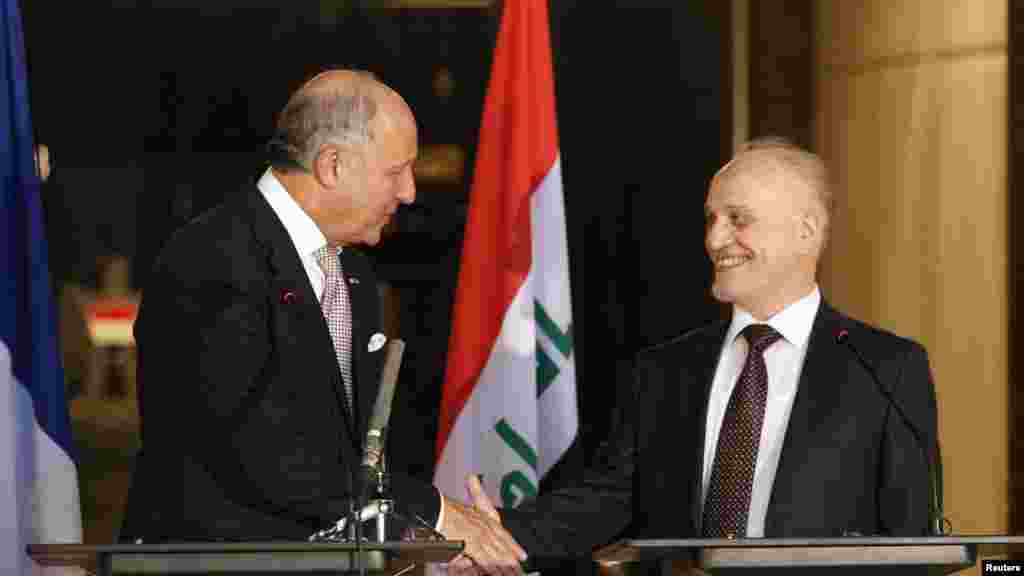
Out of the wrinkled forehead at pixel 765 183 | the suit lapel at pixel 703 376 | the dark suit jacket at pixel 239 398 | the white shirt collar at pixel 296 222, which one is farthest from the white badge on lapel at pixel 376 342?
the wrinkled forehead at pixel 765 183

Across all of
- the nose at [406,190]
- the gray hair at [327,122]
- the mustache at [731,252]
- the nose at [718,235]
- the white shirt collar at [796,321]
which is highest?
the gray hair at [327,122]

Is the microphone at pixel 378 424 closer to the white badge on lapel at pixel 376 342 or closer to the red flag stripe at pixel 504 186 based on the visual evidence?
the white badge on lapel at pixel 376 342

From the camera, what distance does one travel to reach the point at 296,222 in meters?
3.86

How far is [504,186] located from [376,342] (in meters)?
1.30

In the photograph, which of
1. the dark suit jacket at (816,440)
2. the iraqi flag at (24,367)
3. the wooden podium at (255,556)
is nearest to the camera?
the wooden podium at (255,556)

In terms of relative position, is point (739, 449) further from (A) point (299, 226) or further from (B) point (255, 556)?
(B) point (255, 556)

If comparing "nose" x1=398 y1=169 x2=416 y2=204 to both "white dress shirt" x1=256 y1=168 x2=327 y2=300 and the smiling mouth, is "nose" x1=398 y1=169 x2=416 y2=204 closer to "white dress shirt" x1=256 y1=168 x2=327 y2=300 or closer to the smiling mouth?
"white dress shirt" x1=256 y1=168 x2=327 y2=300

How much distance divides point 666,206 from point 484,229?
4.08 feet

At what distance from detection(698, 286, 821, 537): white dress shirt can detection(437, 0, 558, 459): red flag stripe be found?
Result: 4.11 feet

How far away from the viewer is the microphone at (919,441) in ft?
11.9

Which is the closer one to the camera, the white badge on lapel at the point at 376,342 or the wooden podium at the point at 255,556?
the wooden podium at the point at 255,556

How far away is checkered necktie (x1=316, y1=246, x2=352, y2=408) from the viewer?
3939mm

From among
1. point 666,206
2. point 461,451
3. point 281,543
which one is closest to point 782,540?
point 281,543

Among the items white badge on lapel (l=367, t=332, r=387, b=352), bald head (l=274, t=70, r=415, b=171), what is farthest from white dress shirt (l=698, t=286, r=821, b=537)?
bald head (l=274, t=70, r=415, b=171)
